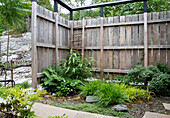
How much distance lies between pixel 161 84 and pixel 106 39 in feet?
6.83

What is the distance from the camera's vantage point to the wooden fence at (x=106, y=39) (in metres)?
3.36

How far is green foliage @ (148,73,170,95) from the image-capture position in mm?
2852

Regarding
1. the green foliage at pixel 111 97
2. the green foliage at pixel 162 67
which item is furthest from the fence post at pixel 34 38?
the green foliage at pixel 162 67

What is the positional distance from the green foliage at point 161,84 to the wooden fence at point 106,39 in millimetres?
932

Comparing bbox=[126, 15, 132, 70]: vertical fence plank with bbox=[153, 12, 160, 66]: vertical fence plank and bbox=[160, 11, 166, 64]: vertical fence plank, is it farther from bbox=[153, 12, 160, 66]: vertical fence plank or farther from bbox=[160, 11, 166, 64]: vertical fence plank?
bbox=[160, 11, 166, 64]: vertical fence plank

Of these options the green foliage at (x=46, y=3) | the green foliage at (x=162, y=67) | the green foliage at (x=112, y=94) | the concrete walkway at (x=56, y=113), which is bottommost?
the concrete walkway at (x=56, y=113)

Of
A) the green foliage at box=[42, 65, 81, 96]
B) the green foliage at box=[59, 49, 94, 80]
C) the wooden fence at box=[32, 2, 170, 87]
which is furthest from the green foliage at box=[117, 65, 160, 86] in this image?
the green foliage at box=[42, 65, 81, 96]

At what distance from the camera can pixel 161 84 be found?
2842 mm

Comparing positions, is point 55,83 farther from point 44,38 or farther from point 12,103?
point 12,103

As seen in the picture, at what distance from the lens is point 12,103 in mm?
1340

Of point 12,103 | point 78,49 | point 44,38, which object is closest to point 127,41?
point 78,49

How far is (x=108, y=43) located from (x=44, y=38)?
1.98 m

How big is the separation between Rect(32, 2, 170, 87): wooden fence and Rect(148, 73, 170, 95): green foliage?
932mm

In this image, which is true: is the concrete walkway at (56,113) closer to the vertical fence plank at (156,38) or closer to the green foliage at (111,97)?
the green foliage at (111,97)
